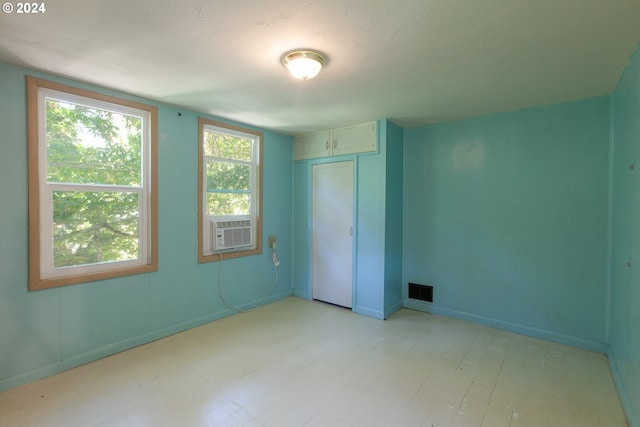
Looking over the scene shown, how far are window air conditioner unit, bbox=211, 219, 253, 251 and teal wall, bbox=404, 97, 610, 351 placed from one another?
2083 millimetres

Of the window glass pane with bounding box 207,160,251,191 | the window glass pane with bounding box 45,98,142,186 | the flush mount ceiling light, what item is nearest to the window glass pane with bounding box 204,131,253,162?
the window glass pane with bounding box 207,160,251,191

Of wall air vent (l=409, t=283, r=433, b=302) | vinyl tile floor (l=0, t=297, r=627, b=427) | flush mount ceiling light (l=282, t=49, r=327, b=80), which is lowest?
vinyl tile floor (l=0, t=297, r=627, b=427)

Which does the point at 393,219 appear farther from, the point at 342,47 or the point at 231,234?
the point at 342,47

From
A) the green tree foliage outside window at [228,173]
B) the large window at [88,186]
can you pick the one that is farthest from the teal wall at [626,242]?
the large window at [88,186]

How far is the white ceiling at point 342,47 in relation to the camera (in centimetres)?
148

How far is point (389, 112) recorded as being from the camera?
123 inches

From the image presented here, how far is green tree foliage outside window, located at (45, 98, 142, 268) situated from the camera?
2.31m

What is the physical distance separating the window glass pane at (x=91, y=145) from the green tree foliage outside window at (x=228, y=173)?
2.44 feet

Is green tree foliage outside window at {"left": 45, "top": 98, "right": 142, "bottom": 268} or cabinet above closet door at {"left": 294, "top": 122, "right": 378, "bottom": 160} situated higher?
cabinet above closet door at {"left": 294, "top": 122, "right": 378, "bottom": 160}

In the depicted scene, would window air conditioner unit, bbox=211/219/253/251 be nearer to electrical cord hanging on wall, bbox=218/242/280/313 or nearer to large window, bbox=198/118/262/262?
large window, bbox=198/118/262/262

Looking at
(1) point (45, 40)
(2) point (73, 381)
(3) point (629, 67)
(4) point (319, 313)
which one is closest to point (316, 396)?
(4) point (319, 313)

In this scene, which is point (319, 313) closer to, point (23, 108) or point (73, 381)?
point (73, 381)

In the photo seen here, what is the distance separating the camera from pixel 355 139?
3.60 m

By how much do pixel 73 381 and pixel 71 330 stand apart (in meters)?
Result: 0.40
